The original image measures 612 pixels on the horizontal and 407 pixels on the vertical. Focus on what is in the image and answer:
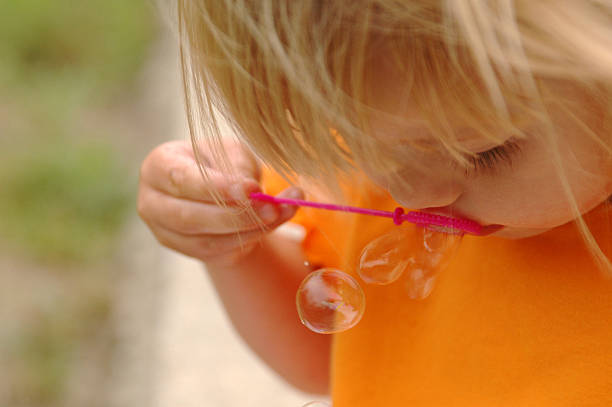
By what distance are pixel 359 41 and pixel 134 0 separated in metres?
2.19

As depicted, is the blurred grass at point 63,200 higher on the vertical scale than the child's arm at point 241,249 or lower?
lower

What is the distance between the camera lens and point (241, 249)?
2.67 feet

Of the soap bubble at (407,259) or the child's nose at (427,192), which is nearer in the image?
the child's nose at (427,192)

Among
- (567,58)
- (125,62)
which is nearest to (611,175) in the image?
(567,58)

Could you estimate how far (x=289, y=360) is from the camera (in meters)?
0.96

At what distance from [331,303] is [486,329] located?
146 millimetres

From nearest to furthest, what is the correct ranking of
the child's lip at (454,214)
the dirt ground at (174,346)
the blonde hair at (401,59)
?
1. the blonde hair at (401,59)
2. the child's lip at (454,214)
3. the dirt ground at (174,346)

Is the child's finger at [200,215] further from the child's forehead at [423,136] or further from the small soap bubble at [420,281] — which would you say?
the child's forehead at [423,136]

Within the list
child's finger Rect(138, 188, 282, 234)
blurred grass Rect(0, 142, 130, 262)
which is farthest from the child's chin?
blurred grass Rect(0, 142, 130, 262)

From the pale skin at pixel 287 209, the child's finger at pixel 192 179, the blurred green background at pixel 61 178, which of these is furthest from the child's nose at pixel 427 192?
the blurred green background at pixel 61 178

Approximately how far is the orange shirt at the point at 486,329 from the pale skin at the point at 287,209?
5 cm

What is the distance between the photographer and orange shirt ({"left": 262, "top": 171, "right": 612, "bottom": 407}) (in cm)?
63

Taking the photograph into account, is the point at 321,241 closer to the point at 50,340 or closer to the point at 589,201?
the point at 589,201

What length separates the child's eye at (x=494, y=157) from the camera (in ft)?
1.64
